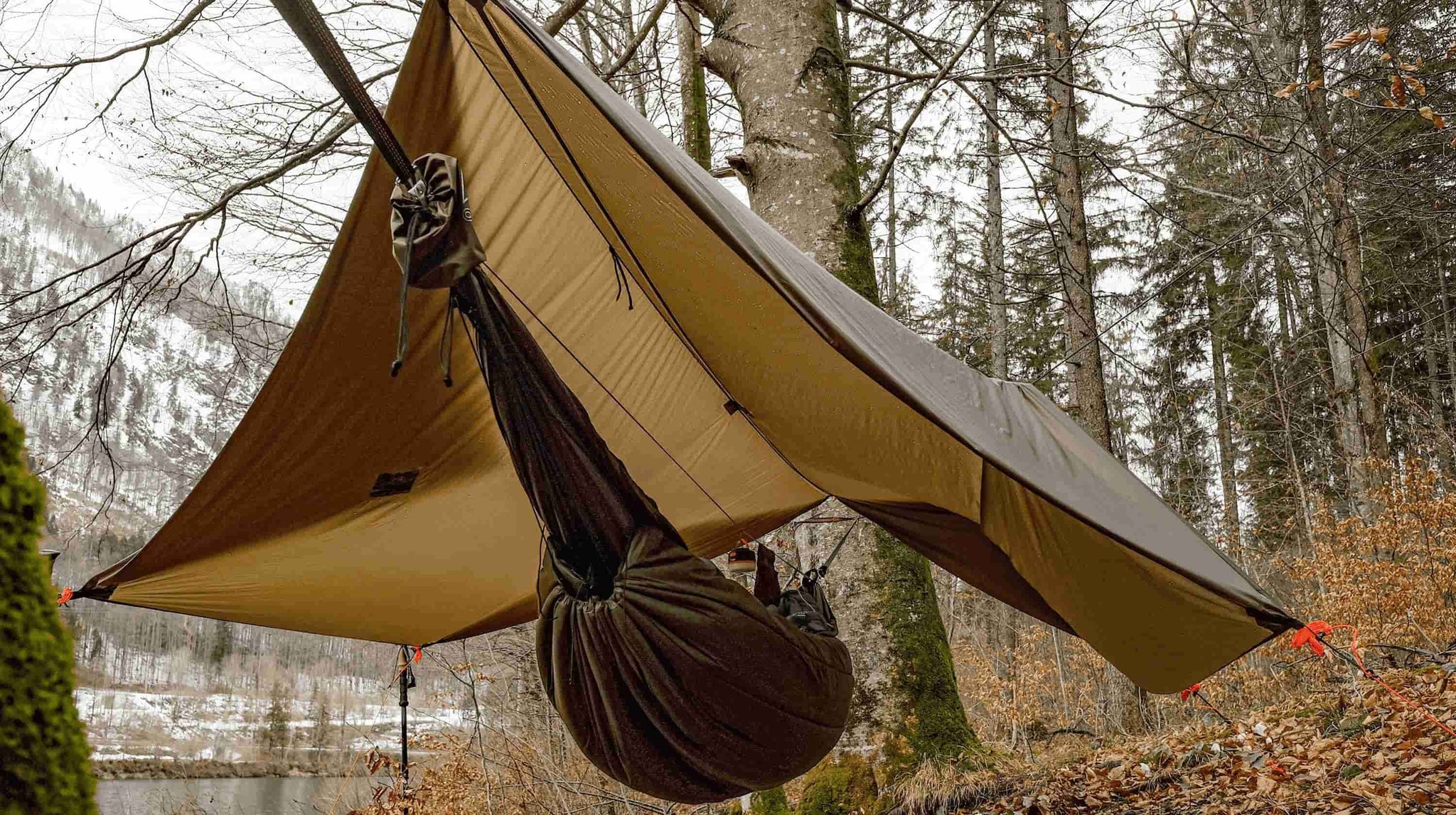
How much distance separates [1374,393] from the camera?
6461 millimetres

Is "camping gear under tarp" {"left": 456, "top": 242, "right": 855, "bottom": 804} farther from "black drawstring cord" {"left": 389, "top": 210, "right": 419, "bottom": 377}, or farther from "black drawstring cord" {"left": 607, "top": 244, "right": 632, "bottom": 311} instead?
"black drawstring cord" {"left": 607, "top": 244, "right": 632, "bottom": 311}

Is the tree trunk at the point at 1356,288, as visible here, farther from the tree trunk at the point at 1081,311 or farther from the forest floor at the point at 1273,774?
the forest floor at the point at 1273,774

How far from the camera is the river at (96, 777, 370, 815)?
555cm

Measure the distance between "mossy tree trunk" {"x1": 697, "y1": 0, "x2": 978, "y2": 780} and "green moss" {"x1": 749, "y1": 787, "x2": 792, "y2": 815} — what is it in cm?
24

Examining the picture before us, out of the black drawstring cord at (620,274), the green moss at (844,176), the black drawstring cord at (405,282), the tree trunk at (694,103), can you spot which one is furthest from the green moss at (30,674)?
the tree trunk at (694,103)

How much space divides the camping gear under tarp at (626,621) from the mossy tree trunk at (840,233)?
1.06 metres

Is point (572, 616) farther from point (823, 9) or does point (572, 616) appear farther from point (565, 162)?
point (823, 9)

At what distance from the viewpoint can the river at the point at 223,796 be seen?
555 cm

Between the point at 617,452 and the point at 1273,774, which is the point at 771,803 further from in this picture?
the point at 1273,774

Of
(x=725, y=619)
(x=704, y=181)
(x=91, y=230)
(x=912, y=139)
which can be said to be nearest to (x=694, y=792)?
(x=725, y=619)

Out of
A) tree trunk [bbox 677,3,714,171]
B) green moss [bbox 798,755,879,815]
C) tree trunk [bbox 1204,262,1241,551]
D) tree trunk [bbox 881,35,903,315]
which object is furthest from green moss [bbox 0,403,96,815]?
tree trunk [bbox 1204,262,1241,551]

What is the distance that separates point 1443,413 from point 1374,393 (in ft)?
17.2

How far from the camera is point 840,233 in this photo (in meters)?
3.07

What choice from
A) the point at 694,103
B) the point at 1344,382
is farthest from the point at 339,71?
the point at 1344,382
